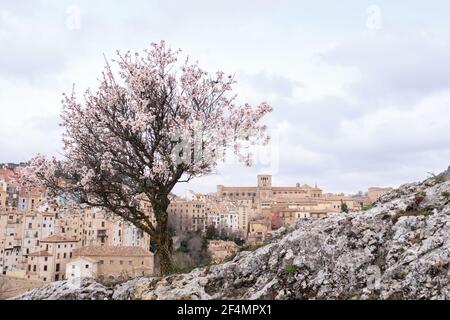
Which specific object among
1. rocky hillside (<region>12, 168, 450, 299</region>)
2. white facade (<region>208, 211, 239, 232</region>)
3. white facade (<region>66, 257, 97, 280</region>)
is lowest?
white facade (<region>66, 257, 97, 280</region>)

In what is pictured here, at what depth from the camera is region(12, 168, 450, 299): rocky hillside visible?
10.1 m

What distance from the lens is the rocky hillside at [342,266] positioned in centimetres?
1012

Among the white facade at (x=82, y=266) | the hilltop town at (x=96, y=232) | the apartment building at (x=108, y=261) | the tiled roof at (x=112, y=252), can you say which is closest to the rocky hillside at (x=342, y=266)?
the hilltop town at (x=96, y=232)

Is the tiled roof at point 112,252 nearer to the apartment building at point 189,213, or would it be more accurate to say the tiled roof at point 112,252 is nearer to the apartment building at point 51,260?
the apartment building at point 51,260

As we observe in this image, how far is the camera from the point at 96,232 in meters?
116

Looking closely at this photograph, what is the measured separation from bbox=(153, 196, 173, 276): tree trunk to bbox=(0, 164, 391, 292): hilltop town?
29218 mm

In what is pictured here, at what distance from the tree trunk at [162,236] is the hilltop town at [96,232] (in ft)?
95.9

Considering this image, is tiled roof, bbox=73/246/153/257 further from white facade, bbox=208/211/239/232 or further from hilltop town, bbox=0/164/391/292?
white facade, bbox=208/211/239/232

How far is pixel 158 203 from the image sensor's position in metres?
17.1

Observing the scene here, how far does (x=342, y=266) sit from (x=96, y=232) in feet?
366

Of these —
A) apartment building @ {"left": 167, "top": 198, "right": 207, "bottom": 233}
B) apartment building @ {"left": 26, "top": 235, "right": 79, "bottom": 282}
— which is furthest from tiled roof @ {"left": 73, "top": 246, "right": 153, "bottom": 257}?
apartment building @ {"left": 167, "top": 198, "right": 207, "bottom": 233}

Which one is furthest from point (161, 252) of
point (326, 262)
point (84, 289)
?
point (326, 262)
